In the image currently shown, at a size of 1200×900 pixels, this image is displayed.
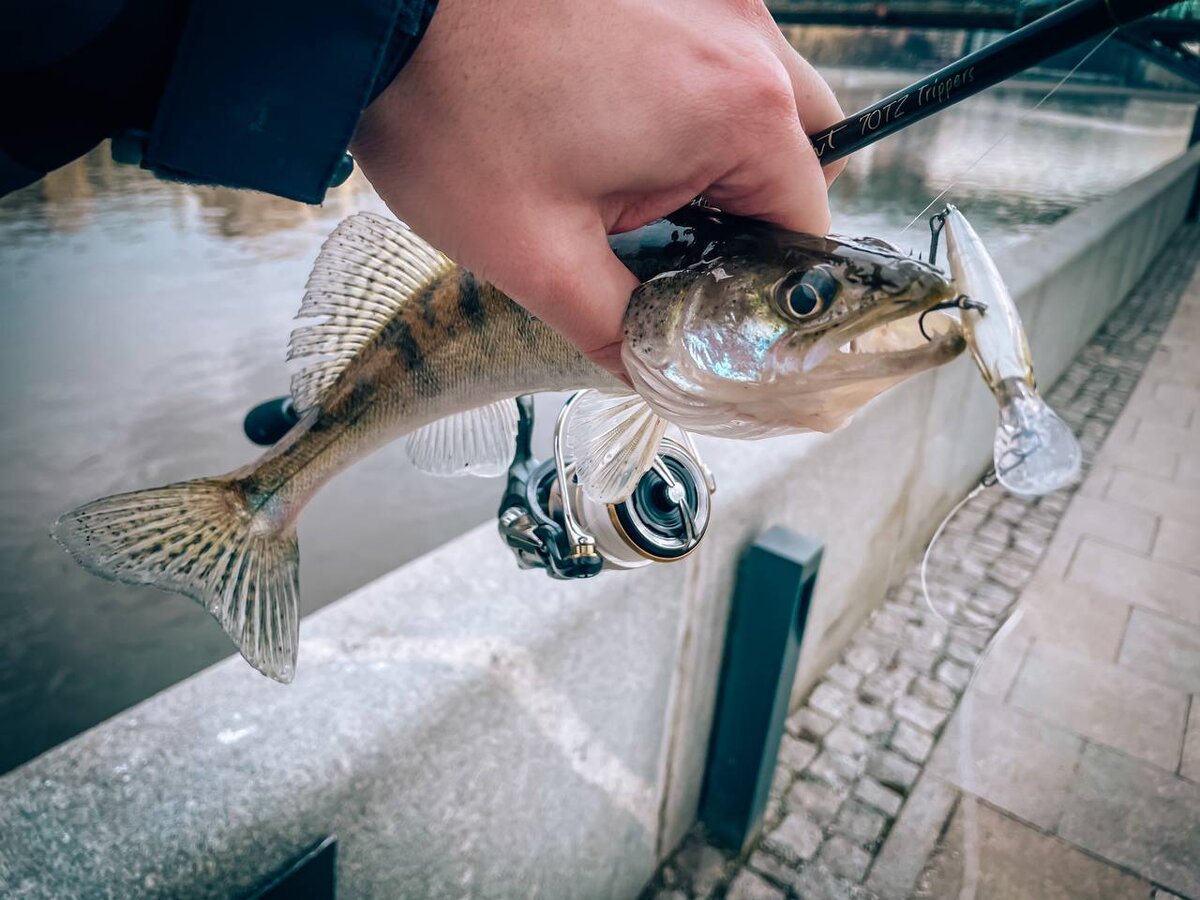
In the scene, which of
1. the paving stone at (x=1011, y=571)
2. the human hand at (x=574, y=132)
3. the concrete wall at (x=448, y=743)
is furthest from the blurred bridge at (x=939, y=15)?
the human hand at (x=574, y=132)

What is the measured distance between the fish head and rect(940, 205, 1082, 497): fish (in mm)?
49

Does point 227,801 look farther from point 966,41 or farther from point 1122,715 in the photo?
point 966,41

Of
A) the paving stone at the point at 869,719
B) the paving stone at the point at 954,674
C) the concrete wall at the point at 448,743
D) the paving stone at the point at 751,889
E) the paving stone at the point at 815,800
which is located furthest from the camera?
the paving stone at the point at 954,674

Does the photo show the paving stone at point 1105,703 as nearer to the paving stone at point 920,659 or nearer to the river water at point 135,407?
the paving stone at point 920,659

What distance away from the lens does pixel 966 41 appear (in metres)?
11.6

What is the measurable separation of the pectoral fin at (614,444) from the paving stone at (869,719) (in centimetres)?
284

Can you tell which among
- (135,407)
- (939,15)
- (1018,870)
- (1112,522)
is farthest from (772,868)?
→ (939,15)

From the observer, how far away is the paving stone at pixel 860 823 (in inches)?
121

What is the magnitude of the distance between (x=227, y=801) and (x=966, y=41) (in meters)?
13.6

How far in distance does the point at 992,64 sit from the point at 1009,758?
3384 mm

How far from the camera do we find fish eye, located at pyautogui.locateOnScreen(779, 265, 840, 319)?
3.02 feet

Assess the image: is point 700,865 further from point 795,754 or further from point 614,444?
point 614,444

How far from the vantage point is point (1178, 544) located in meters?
4.88

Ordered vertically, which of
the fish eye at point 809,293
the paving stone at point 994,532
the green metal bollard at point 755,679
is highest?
the fish eye at point 809,293
